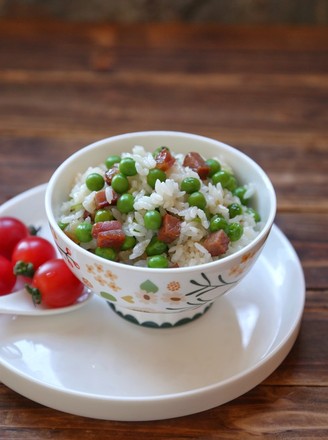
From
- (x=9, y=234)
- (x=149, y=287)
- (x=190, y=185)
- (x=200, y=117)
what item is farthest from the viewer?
(x=200, y=117)

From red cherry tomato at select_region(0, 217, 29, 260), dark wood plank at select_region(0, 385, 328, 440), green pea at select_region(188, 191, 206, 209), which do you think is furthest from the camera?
red cherry tomato at select_region(0, 217, 29, 260)

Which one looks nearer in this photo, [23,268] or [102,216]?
[102,216]

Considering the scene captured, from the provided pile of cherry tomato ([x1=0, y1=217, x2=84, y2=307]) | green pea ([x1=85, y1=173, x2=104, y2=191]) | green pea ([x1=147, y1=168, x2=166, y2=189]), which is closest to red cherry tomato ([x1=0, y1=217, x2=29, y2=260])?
pile of cherry tomato ([x1=0, y1=217, x2=84, y2=307])

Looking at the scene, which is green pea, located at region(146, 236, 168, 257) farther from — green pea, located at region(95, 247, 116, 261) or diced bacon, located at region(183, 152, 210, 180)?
diced bacon, located at region(183, 152, 210, 180)

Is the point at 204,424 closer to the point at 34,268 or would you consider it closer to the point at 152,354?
the point at 152,354

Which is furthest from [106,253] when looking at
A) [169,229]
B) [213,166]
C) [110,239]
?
[213,166]

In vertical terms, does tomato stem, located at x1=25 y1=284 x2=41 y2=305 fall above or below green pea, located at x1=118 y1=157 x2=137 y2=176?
below

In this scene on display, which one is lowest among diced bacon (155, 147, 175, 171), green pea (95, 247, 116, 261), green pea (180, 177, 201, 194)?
green pea (95, 247, 116, 261)
